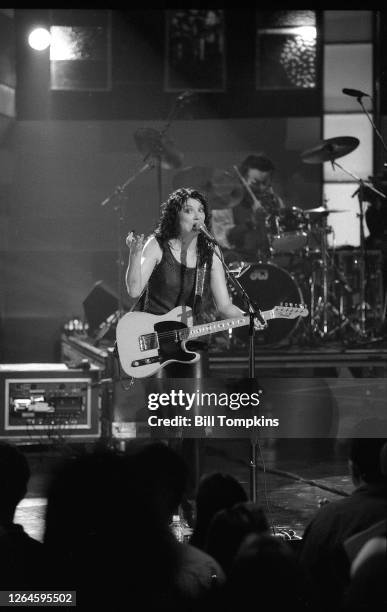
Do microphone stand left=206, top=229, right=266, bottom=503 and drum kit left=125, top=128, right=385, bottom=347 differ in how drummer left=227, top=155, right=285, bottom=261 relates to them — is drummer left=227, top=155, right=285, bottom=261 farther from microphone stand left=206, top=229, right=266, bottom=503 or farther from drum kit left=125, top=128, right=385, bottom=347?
microphone stand left=206, top=229, right=266, bottom=503

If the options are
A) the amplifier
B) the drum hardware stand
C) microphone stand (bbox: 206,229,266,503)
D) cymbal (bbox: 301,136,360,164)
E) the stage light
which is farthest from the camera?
the drum hardware stand

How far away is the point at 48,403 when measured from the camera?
6.36m

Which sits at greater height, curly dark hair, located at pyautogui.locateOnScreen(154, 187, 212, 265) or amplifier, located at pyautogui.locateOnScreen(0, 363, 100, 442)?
curly dark hair, located at pyautogui.locateOnScreen(154, 187, 212, 265)

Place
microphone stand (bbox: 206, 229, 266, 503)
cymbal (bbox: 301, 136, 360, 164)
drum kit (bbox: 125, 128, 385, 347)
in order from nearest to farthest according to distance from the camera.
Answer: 1. microphone stand (bbox: 206, 229, 266, 503)
2. drum kit (bbox: 125, 128, 385, 347)
3. cymbal (bbox: 301, 136, 360, 164)

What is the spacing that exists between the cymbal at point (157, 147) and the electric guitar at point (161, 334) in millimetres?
3214

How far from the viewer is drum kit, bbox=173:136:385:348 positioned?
26.6 feet

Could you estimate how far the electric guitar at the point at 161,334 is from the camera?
198 inches

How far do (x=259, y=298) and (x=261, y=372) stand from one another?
0.69m

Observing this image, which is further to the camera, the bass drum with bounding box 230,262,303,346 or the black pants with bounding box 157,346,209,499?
the bass drum with bounding box 230,262,303,346

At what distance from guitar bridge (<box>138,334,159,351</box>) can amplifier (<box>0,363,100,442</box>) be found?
55.3 inches

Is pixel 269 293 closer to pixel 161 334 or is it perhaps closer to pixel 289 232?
pixel 289 232

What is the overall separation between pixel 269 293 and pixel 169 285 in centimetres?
302

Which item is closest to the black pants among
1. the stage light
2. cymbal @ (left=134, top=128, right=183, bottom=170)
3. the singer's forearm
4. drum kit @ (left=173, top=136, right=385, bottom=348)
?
the singer's forearm

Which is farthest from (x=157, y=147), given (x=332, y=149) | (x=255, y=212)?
(x=332, y=149)
